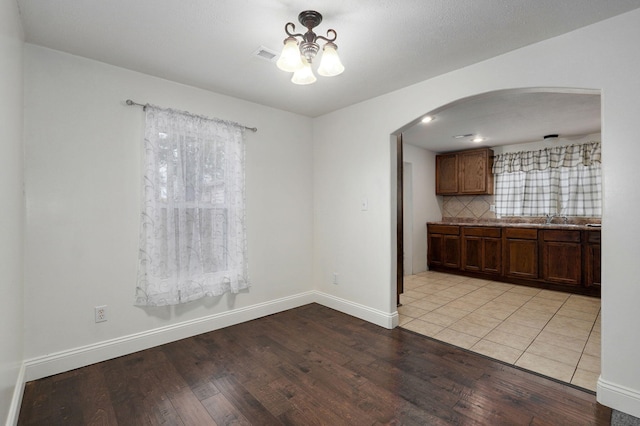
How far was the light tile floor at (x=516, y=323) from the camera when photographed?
7.84ft

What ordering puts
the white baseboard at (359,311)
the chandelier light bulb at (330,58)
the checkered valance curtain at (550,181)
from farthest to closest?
the checkered valance curtain at (550,181), the white baseboard at (359,311), the chandelier light bulb at (330,58)

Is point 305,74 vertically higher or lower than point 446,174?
higher

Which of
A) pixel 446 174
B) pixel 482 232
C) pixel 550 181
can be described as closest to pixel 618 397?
pixel 482 232

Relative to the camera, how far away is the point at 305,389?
2.02 m

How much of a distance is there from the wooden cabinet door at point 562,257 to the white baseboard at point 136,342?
3.99m

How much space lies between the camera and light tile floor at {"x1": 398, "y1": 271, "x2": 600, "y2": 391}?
239 cm

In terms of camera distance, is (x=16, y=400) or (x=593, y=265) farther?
(x=593, y=265)

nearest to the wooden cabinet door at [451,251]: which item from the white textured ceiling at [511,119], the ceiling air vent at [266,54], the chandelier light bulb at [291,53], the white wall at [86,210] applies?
the white textured ceiling at [511,119]

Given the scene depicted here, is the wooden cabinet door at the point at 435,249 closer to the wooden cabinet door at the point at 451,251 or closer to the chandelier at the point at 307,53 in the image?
the wooden cabinet door at the point at 451,251

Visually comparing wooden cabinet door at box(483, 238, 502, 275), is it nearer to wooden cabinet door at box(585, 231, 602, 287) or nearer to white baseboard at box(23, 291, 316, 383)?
wooden cabinet door at box(585, 231, 602, 287)

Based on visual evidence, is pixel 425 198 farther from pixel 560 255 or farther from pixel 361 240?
pixel 361 240

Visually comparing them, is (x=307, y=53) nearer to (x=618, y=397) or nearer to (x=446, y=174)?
(x=618, y=397)

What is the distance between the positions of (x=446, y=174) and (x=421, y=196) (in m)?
0.73

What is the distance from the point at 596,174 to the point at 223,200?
547cm
